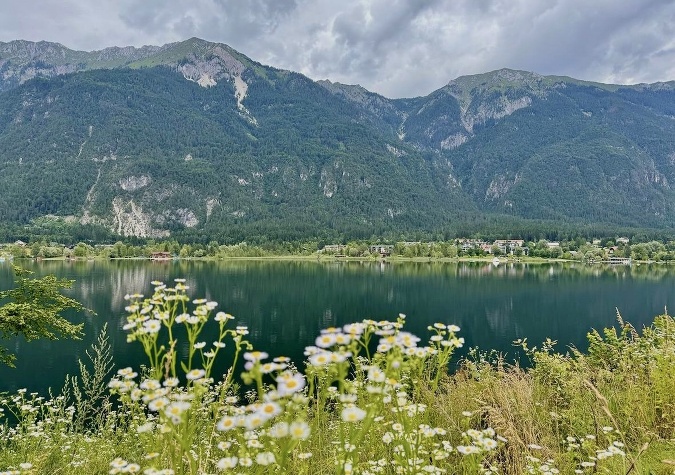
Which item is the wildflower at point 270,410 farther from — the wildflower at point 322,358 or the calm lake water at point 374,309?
the calm lake water at point 374,309

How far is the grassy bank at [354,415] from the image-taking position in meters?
1.95

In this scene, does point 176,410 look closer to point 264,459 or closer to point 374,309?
point 264,459

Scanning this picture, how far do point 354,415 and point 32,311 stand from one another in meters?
8.46

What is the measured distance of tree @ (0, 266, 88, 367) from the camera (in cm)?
801

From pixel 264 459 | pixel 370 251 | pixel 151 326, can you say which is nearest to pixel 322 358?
pixel 264 459

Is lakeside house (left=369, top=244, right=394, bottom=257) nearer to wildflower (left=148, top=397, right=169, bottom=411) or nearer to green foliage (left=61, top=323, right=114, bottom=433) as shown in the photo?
green foliage (left=61, top=323, right=114, bottom=433)

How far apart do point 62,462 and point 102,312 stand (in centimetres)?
3954

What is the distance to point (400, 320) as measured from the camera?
2.60 metres

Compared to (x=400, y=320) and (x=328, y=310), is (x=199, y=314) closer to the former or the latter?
(x=400, y=320)

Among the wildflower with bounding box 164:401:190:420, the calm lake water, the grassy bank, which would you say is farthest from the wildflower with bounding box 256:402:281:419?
the calm lake water

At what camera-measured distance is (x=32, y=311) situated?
8125 millimetres

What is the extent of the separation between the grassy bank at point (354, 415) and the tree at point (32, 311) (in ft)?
6.86

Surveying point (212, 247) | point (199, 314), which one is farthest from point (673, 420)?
point (212, 247)

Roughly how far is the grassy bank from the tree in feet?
6.86
